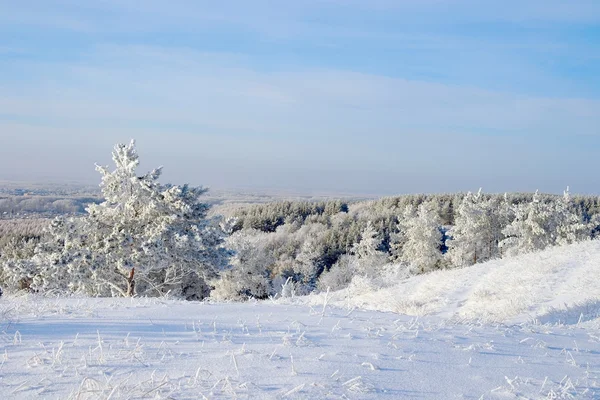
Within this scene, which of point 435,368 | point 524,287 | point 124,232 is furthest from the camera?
point 124,232

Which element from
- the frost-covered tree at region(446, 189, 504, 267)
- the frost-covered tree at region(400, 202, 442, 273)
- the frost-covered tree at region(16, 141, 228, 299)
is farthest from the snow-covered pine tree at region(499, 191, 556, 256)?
the frost-covered tree at region(16, 141, 228, 299)

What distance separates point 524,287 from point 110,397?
584 inches

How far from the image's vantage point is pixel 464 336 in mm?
5492

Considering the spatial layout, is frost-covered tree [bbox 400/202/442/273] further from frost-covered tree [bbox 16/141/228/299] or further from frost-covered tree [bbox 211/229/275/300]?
frost-covered tree [bbox 16/141/228/299]

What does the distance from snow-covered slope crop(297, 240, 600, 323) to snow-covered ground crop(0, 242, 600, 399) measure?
14.7 feet

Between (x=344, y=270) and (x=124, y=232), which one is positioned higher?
(x=124, y=232)

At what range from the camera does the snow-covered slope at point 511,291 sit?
1212 centimetres

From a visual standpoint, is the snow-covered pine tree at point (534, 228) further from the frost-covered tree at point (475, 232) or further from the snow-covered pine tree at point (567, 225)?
the frost-covered tree at point (475, 232)

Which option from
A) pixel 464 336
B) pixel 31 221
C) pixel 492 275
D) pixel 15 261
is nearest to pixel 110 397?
pixel 464 336

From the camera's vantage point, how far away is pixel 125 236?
19656 millimetres

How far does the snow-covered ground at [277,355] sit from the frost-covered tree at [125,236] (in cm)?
1316

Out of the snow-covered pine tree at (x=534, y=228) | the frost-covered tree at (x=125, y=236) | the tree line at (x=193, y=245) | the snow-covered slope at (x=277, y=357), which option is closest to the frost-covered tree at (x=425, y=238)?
the tree line at (x=193, y=245)

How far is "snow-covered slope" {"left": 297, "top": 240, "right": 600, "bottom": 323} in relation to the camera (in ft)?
39.8

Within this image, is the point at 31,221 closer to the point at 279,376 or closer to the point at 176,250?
the point at 176,250
